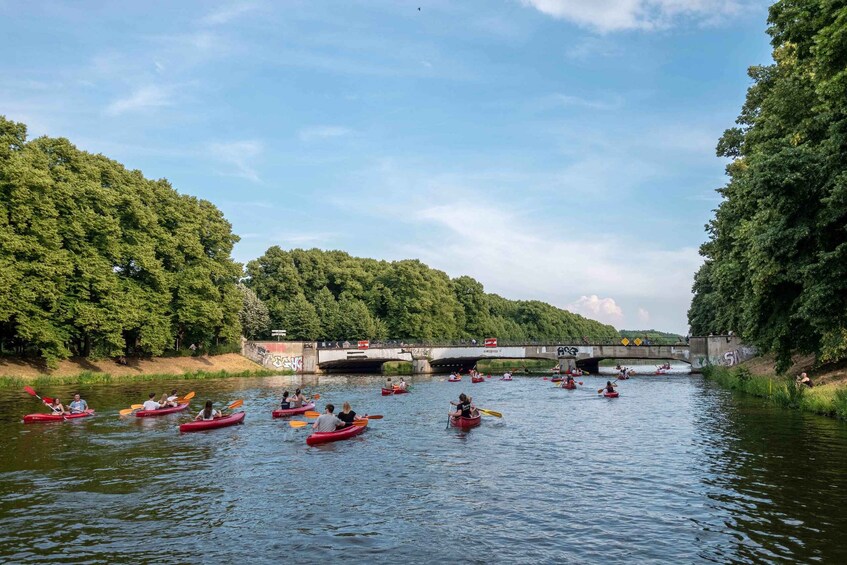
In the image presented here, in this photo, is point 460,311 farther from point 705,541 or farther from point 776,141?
point 705,541

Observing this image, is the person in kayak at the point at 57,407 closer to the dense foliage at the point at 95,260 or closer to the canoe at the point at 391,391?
the dense foliage at the point at 95,260

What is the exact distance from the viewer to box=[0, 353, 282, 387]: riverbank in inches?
1988

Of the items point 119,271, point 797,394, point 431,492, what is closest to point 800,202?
point 797,394

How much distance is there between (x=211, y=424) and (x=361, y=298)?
284 feet

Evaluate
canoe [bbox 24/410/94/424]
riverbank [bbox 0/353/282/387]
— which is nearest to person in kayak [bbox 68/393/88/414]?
canoe [bbox 24/410/94/424]

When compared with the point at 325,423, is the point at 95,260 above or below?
above

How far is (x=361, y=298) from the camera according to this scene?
116 meters

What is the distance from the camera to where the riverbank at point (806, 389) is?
93.9 ft

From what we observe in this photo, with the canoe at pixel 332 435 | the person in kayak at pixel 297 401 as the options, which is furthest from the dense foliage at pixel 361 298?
the canoe at pixel 332 435

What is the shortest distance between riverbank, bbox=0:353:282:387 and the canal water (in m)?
23.0

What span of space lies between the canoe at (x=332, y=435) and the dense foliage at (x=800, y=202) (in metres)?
20.7

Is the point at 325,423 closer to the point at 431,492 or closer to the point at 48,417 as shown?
the point at 431,492

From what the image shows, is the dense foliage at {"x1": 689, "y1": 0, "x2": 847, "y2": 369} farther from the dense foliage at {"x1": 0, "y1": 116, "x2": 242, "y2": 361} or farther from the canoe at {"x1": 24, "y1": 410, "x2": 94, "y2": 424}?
the dense foliage at {"x1": 0, "y1": 116, "x2": 242, "y2": 361}

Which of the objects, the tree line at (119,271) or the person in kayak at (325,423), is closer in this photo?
the person in kayak at (325,423)
